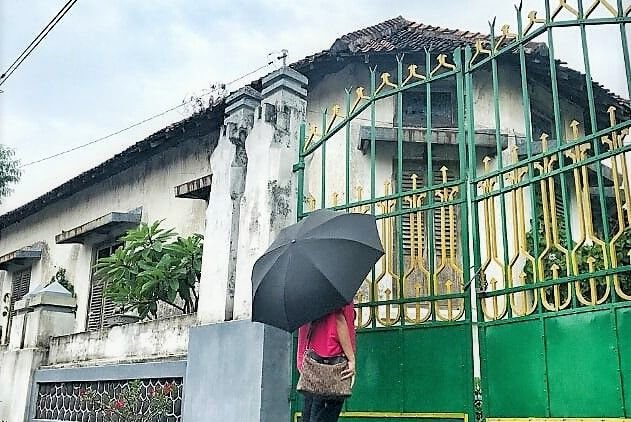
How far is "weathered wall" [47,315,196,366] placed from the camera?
20.4 ft

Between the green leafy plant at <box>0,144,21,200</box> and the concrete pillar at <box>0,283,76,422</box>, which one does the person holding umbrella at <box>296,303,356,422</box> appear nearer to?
the concrete pillar at <box>0,283,76,422</box>

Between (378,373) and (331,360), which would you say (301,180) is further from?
(331,360)

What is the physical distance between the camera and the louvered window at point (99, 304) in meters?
10.4

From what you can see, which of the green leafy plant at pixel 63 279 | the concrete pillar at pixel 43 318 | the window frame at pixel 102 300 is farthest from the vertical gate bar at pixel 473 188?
the green leafy plant at pixel 63 279

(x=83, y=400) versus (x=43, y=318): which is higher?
(x=43, y=318)

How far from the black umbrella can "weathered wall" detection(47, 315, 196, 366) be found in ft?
7.26

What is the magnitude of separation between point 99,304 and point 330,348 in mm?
7820

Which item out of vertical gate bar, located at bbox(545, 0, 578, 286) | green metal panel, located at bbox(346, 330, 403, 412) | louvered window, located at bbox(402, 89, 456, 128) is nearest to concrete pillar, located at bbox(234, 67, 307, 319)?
green metal panel, located at bbox(346, 330, 403, 412)

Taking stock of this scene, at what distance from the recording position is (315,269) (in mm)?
3852

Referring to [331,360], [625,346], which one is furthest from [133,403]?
[625,346]

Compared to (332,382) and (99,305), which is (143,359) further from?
(99,305)

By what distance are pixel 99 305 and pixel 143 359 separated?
15.0ft

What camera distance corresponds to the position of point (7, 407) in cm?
814

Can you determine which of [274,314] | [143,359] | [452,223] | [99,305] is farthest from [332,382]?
[99,305]
